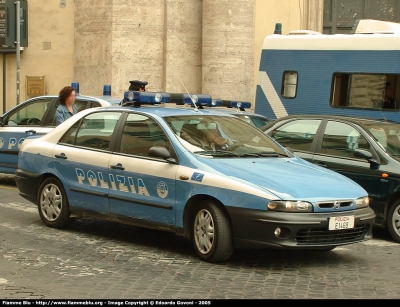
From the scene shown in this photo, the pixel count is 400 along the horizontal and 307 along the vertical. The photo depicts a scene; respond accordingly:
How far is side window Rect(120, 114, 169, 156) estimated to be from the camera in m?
8.80

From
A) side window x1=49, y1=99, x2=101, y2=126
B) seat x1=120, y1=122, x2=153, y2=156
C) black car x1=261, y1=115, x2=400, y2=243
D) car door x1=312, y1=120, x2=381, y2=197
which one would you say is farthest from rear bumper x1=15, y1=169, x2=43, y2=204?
car door x1=312, y1=120, x2=381, y2=197

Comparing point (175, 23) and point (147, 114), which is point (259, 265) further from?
point (175, 23)

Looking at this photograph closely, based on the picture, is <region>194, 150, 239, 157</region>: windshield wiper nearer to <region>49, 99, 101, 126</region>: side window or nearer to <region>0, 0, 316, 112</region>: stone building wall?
<region>49, 99, 101, 126</region>: side window

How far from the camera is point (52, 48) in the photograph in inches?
903

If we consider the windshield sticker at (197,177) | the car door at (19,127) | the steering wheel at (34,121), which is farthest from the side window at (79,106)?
the windshield sticker at (197,177)

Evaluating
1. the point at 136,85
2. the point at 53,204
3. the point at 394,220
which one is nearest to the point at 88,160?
the point at 53,204

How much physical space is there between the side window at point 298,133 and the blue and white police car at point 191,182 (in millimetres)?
1508

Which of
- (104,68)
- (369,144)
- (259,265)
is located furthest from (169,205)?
(104,68)

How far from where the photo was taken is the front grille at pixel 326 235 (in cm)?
777

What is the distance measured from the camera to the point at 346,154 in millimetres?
10531

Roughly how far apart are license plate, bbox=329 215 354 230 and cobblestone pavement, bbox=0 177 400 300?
39cm

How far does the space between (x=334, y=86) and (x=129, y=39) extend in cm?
749

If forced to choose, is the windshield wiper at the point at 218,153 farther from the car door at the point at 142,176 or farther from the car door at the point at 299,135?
the car door at the point at 299,135

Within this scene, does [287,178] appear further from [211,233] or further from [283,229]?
[211,233]
